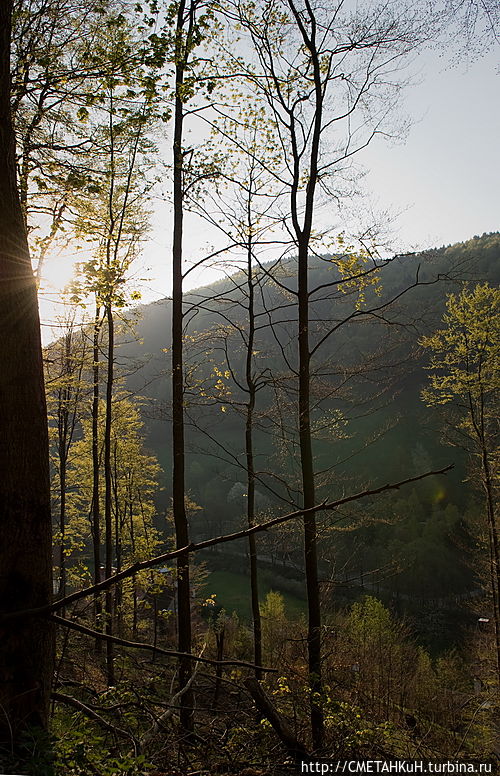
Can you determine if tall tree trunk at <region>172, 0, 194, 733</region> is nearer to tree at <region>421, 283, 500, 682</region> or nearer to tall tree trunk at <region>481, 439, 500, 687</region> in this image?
tree at <region>421, 283, 500, 682</region>

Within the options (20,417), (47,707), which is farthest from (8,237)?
(47,707)

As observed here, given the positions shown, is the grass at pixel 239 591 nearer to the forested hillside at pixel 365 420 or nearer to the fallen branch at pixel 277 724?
the forested hillside at pixel 365 420

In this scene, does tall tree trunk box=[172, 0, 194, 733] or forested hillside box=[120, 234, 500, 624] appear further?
tall tree trunk box=[172, 0, 194, 733]

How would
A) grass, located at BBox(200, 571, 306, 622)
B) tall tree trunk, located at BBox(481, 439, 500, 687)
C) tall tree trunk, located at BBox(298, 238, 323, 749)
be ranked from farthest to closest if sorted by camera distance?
1. grass, located at BBox(200, 571, 306, 622)
2. tall tree trunk, located at BBox(481, 439, 500, 687)
3. tall tree trunk, located at BBox(298, 238, 323, 749)

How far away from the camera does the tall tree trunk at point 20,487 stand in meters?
1.96

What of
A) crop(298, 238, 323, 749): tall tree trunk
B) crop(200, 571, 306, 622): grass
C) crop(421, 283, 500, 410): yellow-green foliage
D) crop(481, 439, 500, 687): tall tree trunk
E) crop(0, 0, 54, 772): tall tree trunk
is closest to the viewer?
crop(0, 0, 54, 772): tall tree trunk

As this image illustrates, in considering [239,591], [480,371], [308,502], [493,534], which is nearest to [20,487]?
[308,502]

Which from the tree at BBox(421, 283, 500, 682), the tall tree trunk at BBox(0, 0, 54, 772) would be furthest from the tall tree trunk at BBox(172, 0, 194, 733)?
the tree at BBox(421, 283, 500, 682)

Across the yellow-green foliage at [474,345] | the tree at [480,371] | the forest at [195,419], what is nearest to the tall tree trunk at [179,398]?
the forest at [195,419]

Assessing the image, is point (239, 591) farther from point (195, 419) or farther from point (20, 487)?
point (20, 487)

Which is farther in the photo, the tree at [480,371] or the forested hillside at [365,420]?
the tree at [480,371]

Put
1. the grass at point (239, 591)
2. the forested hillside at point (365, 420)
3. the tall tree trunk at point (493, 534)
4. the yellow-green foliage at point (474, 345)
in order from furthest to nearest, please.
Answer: the grass at point (239, 591) → the tall tree trunk at point (493, 534) → the yellow-green foliage at point (474, 345) → the forested hillside at point (365, 420)

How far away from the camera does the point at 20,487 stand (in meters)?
2.04

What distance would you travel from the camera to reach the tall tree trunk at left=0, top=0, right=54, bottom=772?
1.96m
